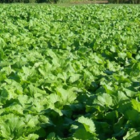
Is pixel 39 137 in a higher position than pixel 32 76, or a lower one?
lower

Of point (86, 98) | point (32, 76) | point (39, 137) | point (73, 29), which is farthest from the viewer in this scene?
point (73, 29)

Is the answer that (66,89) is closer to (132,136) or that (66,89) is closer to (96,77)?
(96,77)

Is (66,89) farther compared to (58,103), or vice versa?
(66,89)

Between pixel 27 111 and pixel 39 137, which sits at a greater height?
pixel 27 111

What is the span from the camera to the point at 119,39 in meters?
7.81

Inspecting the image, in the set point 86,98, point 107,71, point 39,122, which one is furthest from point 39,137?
point 107,71

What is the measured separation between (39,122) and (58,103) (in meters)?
0.45

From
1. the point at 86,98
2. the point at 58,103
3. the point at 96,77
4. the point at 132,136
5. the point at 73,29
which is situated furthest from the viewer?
the point at 73,29

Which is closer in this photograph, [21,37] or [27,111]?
[27,111]

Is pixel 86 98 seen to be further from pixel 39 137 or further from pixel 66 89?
pixel 39 137

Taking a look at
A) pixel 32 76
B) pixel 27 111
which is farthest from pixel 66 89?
pixel 27 111

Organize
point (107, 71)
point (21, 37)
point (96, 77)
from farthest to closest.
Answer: point (21, 37)
point (107, 71)
point (96, 77)

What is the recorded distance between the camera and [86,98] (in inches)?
144

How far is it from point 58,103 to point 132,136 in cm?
111
